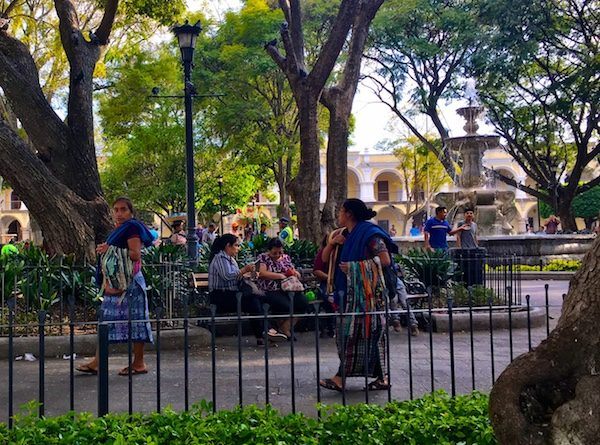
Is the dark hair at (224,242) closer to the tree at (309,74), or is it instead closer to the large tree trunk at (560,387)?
the tree at (309,74)

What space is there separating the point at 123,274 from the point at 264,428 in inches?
112

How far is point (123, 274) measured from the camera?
6.41 m

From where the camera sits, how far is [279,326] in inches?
361

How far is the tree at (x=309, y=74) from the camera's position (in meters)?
12.9

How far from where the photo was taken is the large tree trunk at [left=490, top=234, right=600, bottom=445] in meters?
2.69

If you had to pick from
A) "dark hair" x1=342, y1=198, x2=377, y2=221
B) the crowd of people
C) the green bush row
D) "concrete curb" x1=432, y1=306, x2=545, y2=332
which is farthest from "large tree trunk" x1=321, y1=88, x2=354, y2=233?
the green bush row

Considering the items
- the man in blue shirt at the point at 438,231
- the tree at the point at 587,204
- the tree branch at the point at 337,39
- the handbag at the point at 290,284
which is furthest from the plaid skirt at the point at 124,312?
the tree at the point at 587,204

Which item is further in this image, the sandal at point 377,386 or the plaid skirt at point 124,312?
the plaid skirt at point 124,312

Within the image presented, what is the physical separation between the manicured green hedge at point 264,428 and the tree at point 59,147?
624cm

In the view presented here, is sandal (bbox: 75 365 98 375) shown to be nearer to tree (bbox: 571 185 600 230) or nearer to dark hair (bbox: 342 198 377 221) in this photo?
dark hair (bbox: 342 198 377 221)

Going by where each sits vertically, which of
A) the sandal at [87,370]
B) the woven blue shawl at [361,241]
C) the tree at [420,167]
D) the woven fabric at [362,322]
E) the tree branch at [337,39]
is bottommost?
the sandal at [87,370]

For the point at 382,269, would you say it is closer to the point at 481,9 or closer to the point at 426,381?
the point at 426,381

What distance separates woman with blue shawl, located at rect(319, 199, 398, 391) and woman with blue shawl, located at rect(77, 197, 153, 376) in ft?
6.01

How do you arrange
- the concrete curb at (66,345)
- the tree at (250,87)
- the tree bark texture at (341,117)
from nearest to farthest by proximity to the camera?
the concrete curb at (66,345) < the tree bark texture at (341,117) < the tree at (250,87)
